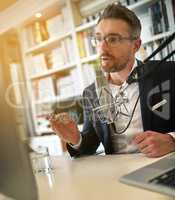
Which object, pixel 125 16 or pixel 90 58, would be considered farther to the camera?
pixel 90 58

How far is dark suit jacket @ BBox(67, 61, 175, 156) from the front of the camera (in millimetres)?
1203

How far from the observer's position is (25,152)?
1.69ft

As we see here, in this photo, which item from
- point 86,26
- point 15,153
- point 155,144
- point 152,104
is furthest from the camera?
point 86,26

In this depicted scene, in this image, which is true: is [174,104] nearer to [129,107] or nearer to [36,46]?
[129,107]

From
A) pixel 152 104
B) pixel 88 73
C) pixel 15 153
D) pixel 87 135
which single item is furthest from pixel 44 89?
pixel 15 153

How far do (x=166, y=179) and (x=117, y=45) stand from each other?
0.79m

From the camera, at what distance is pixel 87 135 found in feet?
4.20

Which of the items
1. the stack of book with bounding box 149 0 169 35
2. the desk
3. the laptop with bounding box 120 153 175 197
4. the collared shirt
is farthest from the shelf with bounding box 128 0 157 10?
the laptop with bounding box 120 153 175 197

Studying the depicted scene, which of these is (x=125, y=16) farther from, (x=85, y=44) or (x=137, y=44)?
(x=85, y=44)

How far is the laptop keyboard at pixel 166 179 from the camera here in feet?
1.74

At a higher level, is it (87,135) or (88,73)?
(88,73)

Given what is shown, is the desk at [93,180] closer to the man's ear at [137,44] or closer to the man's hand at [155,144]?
the man's hand at [155,144]

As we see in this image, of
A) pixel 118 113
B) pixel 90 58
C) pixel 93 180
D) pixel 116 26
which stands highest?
pixel 116 26

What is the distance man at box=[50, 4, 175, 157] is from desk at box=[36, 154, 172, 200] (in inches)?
8.2
